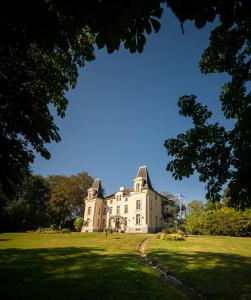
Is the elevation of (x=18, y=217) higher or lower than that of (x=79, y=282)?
higher

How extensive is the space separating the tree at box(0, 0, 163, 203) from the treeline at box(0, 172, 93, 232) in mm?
43598

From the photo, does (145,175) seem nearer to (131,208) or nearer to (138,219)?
(131,208)

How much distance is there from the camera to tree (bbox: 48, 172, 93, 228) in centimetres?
5828

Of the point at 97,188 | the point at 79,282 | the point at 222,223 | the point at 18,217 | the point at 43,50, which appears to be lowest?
the point at 79,282

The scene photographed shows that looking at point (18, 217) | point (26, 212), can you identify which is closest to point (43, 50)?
point (18, 217)

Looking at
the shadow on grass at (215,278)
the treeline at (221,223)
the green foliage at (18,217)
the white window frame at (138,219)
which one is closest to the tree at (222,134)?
the shadow on grass at (215,278)

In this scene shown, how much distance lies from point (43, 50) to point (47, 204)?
63.5 meters

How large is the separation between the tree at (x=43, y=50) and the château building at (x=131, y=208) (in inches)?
1681

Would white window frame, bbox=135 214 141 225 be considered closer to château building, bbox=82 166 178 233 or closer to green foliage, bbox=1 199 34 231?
château building, bbox=82 166 178 233

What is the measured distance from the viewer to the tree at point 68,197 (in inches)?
2295

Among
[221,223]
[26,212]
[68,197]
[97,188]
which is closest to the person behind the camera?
[221,223]

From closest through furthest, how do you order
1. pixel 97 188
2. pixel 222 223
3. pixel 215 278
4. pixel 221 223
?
pixel 215 278, pixel 222 223, pixel 221 223, pixel 97 188

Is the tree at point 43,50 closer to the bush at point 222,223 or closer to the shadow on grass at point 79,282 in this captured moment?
the shadow on grass at point 79,282

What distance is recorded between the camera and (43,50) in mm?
3268
